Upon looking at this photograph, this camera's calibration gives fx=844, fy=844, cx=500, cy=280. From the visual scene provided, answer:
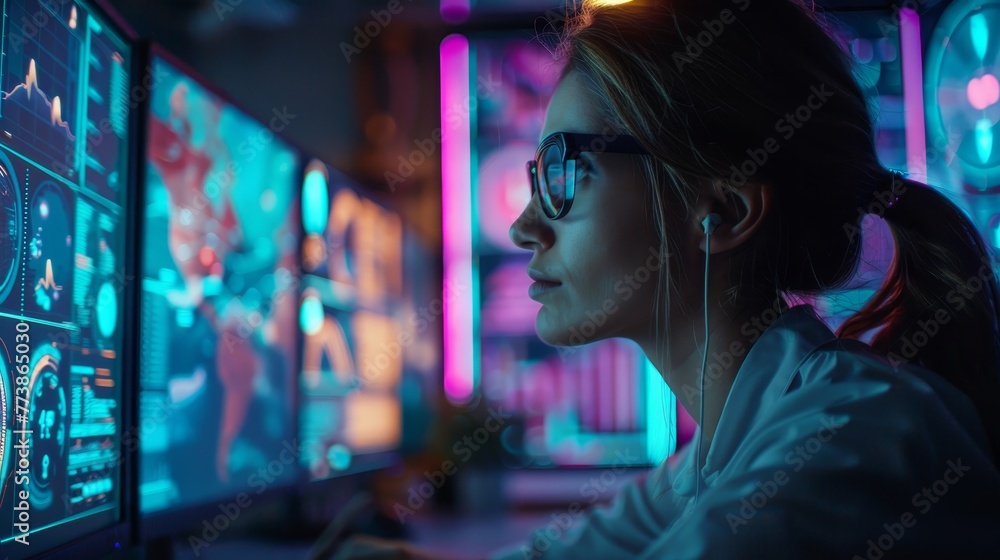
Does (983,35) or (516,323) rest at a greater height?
(983,35)

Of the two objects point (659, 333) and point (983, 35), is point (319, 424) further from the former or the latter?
point (983, 35)

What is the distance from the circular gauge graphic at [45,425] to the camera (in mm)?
707

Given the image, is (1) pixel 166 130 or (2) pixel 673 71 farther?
(1) pixel 166 130

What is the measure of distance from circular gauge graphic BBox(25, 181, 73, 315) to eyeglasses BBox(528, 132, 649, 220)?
1.42ft

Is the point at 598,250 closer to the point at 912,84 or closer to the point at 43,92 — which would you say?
the point at 43,92

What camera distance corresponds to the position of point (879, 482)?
0.47m

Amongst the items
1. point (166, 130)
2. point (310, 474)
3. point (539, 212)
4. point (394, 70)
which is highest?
point (394, 70)

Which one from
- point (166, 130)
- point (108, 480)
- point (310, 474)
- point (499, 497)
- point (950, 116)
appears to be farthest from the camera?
point (499, 497)

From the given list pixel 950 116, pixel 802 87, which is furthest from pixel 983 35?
pixel 802 87

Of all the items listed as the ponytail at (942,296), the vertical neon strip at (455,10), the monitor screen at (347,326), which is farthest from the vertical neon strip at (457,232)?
the ponytail at (942,296)

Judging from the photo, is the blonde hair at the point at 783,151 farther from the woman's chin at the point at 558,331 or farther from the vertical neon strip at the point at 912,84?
the vertical neon strip at the point at 912,84

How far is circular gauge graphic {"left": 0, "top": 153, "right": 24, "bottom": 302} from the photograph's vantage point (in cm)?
67

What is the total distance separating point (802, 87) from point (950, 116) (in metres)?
1.43

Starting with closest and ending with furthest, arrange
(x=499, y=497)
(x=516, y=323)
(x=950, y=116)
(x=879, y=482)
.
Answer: (x=879, y=482)
(x=950, y=116)
(x=499, y=497)
(x=516, y=323)
